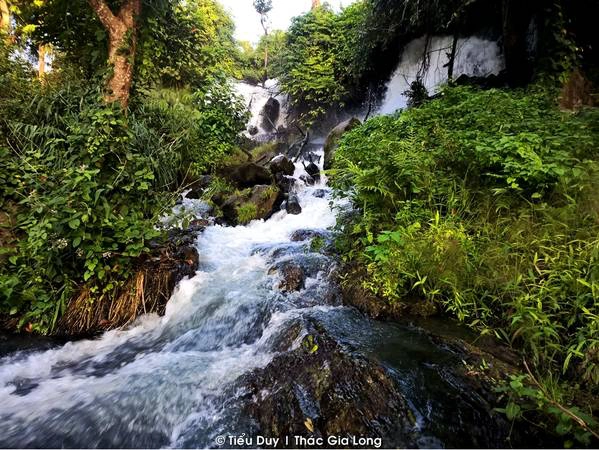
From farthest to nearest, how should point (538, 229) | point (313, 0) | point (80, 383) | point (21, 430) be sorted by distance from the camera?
point (313, 0) < point (538, 229) < point (80, 383) < point (21, 430)

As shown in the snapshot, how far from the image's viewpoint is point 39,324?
3.48m

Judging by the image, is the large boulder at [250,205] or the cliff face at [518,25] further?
the large boulder at [250,205]

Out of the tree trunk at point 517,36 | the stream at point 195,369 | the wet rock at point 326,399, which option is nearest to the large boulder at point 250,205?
the stream at point 195,369

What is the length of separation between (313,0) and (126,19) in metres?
17.2

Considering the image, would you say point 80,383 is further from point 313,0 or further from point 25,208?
point 313,0

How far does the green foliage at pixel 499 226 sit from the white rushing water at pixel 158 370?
1.27 m

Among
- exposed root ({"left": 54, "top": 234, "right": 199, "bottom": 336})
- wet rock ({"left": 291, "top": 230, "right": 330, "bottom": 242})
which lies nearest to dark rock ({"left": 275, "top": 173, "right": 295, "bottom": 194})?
wet rock ({"left": 291, "top": 230, "right": 330, "bottom": 242})

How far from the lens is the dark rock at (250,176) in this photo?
904 centimetres

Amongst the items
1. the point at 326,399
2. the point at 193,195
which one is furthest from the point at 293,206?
the point at 326,399

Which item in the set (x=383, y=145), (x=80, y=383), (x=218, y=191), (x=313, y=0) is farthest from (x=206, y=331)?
(x=313, y=0)

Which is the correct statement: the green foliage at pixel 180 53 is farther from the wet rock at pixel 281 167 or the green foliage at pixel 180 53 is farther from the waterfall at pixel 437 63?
the waterfall at pixel 437 63

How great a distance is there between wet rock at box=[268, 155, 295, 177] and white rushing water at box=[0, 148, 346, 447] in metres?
5.35

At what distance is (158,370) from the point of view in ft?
9.95

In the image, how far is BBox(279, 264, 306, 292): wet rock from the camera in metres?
4.21
